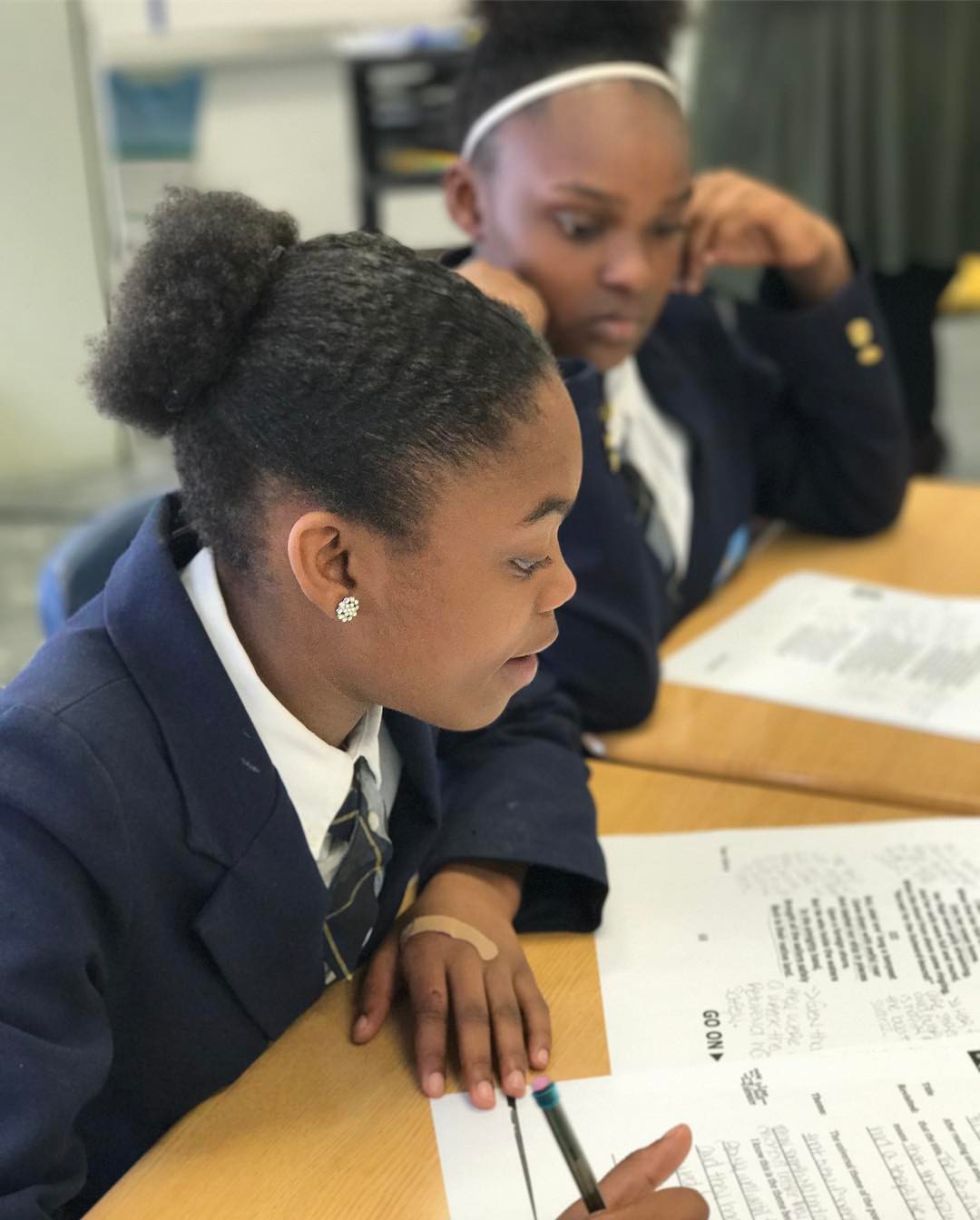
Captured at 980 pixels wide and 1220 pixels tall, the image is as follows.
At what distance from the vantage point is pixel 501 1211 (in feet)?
2.36

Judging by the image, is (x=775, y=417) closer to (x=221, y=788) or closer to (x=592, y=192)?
(x=592, y=192)

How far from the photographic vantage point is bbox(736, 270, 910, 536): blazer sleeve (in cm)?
171

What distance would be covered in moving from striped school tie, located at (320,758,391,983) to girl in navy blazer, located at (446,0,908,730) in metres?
0.37

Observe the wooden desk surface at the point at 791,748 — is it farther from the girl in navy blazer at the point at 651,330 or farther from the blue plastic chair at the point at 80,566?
the blue plastic chair at the point at 80,566

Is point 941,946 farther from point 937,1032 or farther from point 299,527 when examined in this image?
point 299,527

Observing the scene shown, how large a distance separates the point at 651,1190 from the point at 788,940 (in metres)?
0.27

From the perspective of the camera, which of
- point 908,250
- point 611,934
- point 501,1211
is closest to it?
point 501,1211

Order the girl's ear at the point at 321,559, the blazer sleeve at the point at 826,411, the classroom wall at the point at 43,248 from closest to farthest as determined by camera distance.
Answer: the girl's ear at the point at 321,559 < the classroom wall at the point at 43,248 < the blazer sleeve at the point at 826,411

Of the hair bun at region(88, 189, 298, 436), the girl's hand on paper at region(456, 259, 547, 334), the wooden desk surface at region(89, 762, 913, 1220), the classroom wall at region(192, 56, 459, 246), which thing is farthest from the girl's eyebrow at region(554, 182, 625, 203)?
the classroom wall at region(192, 56, 459, 246)

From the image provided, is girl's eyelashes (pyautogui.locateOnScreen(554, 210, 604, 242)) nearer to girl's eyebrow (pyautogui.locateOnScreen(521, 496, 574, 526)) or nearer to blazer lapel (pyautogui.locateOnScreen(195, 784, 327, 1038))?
girl's eyebrow (pyautogui.locateOnScreen(521, 496, 574, 526))

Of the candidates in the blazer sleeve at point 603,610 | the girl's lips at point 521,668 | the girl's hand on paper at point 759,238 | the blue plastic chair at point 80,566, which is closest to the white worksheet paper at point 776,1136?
the girl's lips at point 521,668

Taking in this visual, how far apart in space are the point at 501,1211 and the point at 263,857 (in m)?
0.25

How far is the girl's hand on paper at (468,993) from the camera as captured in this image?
827mm

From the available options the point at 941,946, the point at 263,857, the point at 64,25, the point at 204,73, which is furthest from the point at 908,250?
the point at 204,73
